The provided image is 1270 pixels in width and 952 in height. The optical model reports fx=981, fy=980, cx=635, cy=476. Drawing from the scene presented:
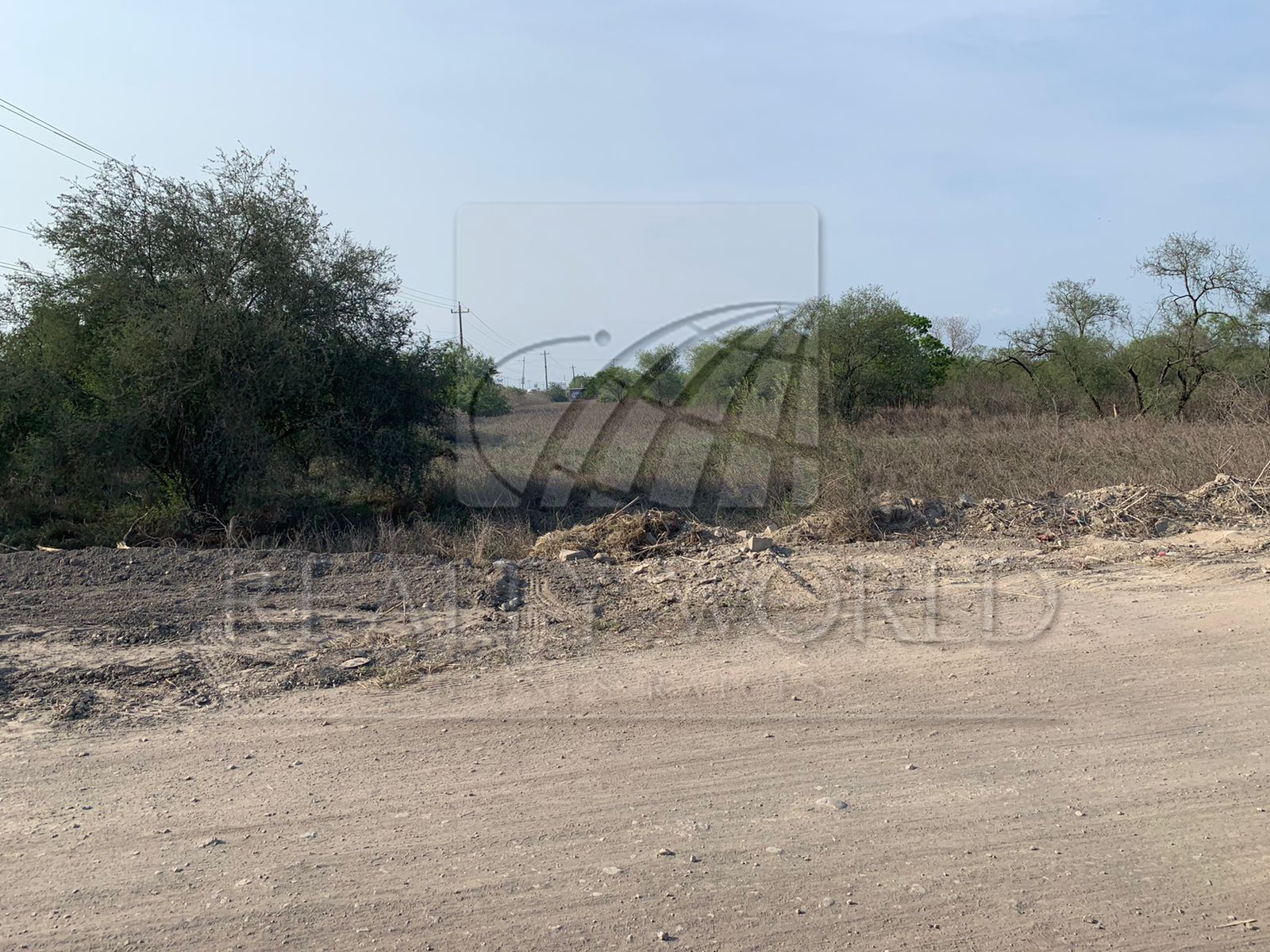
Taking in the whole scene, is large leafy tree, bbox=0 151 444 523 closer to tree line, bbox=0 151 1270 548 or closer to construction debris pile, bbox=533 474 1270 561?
tree line, bbox=0 151 1270 548

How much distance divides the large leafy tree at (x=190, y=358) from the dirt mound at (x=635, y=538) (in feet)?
27.0

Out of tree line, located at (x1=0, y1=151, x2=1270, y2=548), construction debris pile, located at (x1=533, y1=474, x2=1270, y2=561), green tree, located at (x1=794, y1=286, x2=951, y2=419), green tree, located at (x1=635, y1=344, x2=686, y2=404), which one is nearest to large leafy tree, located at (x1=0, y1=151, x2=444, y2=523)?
tree line, located at (x1=0, y1=151, x2=1270, y2=548)

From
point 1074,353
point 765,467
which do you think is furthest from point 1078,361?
point 765,467

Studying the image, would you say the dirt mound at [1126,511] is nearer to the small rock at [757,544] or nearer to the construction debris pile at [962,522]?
the construction debris pile at [962,522]

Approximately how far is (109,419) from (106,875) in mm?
13662

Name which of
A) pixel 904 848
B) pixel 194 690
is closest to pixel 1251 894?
pixel 904 848

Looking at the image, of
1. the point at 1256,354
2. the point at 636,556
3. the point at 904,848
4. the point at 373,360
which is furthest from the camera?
the point at 1256,354

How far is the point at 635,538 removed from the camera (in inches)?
347

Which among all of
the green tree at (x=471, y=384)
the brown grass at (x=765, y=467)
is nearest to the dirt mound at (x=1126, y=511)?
the brown grass at (x=765, y=467)

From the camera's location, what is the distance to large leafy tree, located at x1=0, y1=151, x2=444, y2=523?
1511cm

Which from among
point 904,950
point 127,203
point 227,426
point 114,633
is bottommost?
point 904,950

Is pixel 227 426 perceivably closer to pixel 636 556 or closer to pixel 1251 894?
pixel 636 556

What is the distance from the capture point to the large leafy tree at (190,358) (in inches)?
595

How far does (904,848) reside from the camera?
11.5ft
